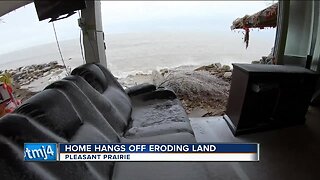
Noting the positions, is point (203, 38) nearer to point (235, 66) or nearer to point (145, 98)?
point (235, 66)

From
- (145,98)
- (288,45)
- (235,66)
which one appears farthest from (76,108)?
(288,45)

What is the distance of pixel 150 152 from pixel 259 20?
315 cm

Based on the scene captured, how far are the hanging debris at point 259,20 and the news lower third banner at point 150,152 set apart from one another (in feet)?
8.95

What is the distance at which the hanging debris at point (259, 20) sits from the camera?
3559 millimetres

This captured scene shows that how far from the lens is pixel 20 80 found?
95.6 inches

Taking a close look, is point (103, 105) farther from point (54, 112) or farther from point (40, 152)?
point (40, 152)

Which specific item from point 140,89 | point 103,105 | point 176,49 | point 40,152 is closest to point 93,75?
point 103,105

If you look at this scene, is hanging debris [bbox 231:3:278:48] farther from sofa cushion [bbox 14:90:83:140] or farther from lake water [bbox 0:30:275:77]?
sofa cushion [bbox 14:90:83:140]

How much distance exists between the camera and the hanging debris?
3.56m

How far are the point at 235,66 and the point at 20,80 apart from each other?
7.75 ft

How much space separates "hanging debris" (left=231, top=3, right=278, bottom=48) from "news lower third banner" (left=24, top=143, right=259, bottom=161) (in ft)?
8.95

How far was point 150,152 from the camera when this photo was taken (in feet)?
4.18

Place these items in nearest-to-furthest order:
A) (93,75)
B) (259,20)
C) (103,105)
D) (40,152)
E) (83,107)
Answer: (40,152), (83,107), (103,105), (93,75), (259,20)

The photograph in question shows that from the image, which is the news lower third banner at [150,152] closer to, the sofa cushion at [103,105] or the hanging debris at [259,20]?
the sofa cushion at [103,105]
